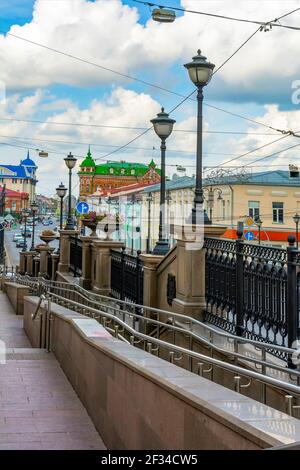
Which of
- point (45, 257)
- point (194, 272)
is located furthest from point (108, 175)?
point (194, 272)

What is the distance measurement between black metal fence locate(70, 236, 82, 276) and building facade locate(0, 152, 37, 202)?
472 ft

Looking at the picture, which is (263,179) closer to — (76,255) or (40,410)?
(76,255)

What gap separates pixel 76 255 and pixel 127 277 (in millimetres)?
8107

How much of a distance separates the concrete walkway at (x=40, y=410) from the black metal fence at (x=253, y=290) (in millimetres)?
2468

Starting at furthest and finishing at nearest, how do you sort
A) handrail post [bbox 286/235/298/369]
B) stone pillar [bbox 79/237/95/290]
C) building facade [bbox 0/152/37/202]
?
building facade [bbox 0/152/37/202] → stone pillar [bbox 79/237/95/290] → handrail post [bbox 286/235/298/369]

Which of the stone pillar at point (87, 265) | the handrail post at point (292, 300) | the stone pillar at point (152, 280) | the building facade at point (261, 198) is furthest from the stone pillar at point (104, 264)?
the building facade at point (261, 198)

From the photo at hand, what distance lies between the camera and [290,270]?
6.98m

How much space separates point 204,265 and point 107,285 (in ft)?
24.1

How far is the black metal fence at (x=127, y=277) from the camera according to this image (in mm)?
13883

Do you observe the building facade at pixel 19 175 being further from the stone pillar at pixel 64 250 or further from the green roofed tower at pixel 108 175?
the stone pillar at pixel 64 250

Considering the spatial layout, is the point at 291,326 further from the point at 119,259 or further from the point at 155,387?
the point at 119,259

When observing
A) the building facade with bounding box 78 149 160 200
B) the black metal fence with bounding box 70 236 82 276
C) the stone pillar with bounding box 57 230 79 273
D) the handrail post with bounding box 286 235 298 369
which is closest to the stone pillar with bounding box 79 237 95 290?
the black metal fence with bounding box 70 236 82 276

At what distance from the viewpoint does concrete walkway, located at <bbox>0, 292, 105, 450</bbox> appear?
5496 mm

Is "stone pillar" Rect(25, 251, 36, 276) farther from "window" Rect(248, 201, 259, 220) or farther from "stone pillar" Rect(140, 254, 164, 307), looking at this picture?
→ "stone pillar" Rect(140, 254, 164, 307)
